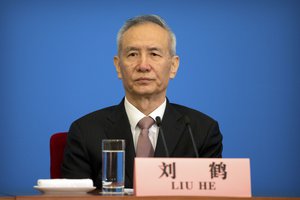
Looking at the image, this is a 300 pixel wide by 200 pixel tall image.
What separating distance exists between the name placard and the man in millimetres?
639

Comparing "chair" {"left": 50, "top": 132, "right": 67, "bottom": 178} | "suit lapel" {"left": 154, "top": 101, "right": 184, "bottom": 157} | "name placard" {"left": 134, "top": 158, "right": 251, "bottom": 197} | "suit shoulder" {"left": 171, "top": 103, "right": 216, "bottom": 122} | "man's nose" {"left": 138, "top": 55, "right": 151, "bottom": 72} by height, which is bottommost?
"name placard" {"left": 134, "top": 158, "right": 251, "bottom": 197}

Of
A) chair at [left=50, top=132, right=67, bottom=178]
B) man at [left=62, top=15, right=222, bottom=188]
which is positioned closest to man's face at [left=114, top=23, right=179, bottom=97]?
man at [left=62, top=15, right=222, bottom=188]

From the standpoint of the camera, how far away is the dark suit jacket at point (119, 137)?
2311 millimetres

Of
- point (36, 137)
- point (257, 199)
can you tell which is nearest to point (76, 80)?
point (36, 137)

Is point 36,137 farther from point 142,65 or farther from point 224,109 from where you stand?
point 142,65

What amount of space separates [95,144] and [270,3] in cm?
188

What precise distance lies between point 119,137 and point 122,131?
0.03 m

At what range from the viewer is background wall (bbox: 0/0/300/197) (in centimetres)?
372

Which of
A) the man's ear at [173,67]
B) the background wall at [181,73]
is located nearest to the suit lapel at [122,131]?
the man's ear at [173,67]

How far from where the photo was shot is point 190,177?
1.63 metres

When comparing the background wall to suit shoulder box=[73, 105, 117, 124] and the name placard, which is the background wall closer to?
suit shoulder box=[73, 105, 117, 124]

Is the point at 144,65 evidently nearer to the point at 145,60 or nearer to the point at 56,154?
the point at 145,60

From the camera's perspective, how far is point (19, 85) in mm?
3729

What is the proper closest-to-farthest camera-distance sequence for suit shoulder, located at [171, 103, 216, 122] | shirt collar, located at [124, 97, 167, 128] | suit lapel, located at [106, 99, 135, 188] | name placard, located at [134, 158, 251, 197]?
name placard, located at [134, 158, 251, 197] < suit lapel, located at [106, 99, 135, 188] < shirt collar, located at [124, 97, 167, 128] < suit shoulder, located at [171, 103, 216, 122]
